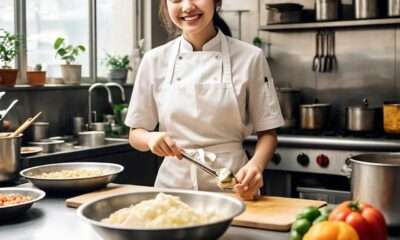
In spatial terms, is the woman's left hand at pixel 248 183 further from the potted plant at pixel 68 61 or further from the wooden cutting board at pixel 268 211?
the potted plant at pixel 68 61

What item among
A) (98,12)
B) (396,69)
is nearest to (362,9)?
(396,69)

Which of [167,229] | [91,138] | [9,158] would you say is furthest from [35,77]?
[167,229]

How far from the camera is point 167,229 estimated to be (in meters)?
1.18

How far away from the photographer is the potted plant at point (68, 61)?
3857 millimetres

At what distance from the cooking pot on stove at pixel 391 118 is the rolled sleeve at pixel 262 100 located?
1710 mm

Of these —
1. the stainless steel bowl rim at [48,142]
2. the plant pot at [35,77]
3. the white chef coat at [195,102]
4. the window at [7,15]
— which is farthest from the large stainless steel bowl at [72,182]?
the window at [7,15]

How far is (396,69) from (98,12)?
7.16ft

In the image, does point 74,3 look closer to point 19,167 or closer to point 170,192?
point 19,167

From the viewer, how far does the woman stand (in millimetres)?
2039

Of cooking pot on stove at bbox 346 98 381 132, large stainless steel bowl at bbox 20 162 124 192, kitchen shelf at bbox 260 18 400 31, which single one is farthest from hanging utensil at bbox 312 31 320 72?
large stainless steel bowl at bbox 20 162 124 192

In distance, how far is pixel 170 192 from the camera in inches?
61.1

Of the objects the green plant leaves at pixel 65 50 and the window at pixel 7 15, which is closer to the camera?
the window at pixel 7 15

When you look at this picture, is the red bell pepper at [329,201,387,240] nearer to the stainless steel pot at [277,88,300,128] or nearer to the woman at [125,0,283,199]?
the woman at [125,0,283,199]

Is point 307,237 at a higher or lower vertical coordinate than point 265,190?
higher
